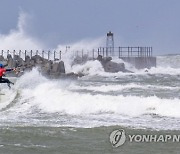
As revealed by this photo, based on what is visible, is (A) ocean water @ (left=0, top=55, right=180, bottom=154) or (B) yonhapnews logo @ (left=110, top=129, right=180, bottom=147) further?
(B) yonhapnews logo @ (left=110, top=129, right=180, bottom=147)

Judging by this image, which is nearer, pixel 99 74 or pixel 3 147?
pixel 3 147

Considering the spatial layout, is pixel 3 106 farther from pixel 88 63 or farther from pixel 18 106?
pixel 88 63

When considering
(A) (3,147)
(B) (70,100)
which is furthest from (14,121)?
(B) (70,100)

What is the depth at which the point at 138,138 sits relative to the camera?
41.2ft

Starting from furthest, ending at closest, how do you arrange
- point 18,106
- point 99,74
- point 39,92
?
point 99,74, point 39,92, point 18,106

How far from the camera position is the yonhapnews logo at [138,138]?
1195 cm

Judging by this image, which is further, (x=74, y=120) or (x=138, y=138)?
(x=74, y=120)

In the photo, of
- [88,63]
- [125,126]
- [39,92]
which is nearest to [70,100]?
[39,92]

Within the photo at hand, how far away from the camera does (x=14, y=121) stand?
51.5ft

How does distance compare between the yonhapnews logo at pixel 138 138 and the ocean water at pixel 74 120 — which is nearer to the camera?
the ocean water at pixel 74 120

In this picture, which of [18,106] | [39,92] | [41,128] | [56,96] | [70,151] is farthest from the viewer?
[39,92]

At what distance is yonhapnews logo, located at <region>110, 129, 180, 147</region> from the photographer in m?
11.9

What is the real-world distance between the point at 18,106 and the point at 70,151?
9726mm

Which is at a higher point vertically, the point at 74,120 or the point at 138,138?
the point at 74,120
